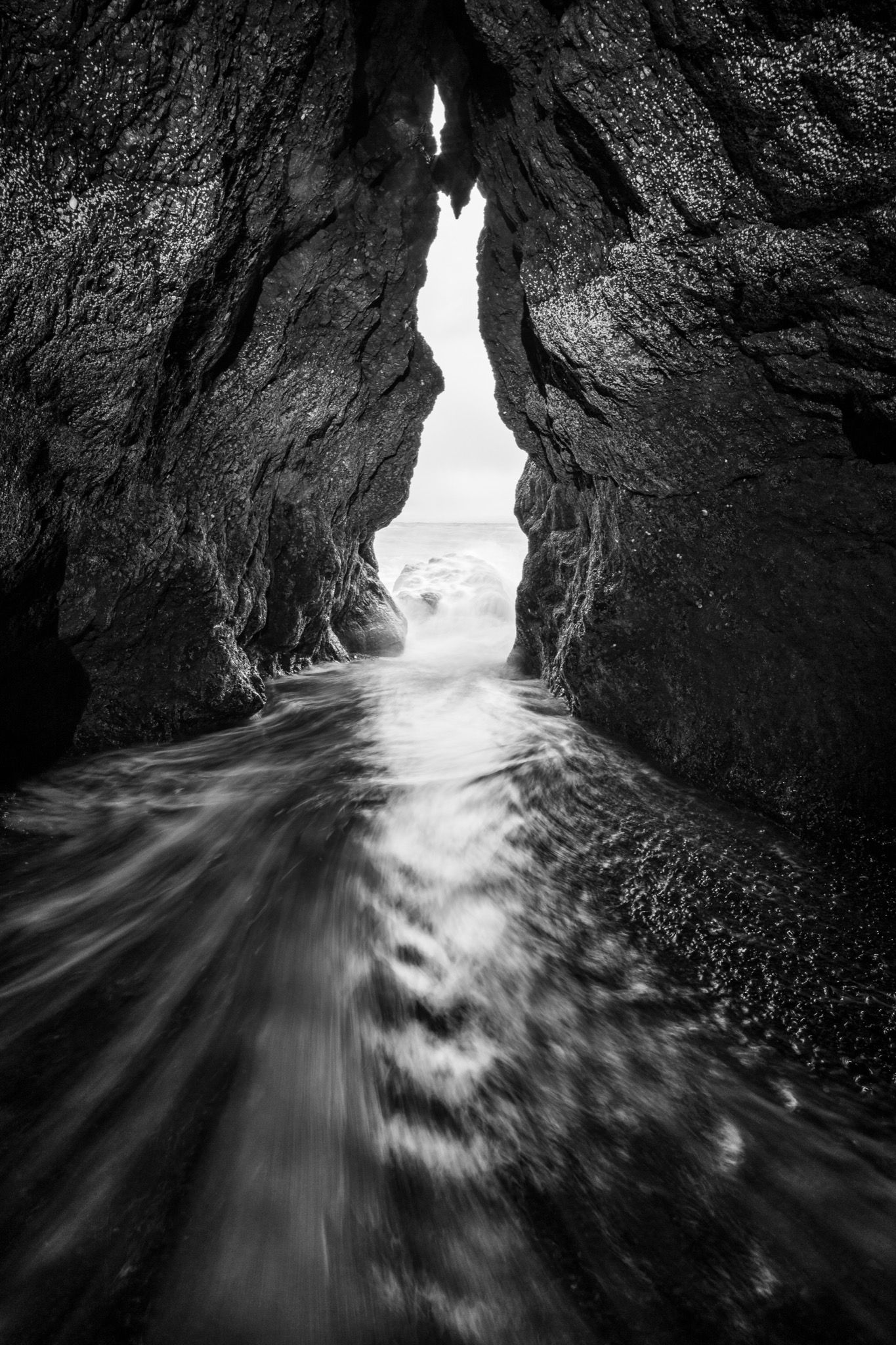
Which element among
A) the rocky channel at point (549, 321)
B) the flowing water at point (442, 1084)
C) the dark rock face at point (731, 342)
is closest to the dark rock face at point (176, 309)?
the rocky channel at point (549, 321)

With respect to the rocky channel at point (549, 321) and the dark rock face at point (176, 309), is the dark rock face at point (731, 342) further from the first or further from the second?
the dark rock face at point (176, 309)

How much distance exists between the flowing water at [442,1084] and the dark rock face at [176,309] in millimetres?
1619

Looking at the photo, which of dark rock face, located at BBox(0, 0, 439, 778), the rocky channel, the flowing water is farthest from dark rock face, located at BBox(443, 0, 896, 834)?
dark rock face, located at BBox(0, 0, 439, 778)

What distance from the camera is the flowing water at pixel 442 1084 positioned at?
1.22m

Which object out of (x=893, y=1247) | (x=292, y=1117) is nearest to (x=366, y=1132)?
(x=292, y=1117)

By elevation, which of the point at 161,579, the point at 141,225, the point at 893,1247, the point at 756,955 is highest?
the point at 141,225

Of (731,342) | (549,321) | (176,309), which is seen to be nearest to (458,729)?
(549,321)

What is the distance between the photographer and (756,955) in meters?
2.29

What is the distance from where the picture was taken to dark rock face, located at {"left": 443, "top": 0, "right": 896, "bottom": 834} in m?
2.87

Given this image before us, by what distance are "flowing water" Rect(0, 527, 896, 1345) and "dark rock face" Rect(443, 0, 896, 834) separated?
83cm

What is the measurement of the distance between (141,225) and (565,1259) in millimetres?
5347

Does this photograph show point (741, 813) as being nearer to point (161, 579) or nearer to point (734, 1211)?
point (734, 1211)

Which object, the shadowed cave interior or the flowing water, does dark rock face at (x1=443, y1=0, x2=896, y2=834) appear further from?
the flowing water

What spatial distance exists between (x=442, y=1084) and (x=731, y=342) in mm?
4232
